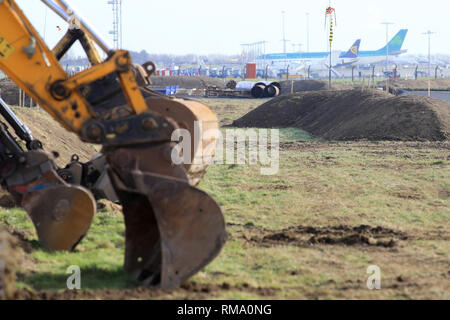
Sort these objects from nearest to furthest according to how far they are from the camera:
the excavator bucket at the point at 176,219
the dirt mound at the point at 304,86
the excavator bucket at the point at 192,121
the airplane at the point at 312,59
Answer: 1. the excavator bucket at the point at 176,219
2. the excavator bucket at the point at 192,121
3. the dirt mound at the point at 304,86
4. the airplane at the point at 312,59

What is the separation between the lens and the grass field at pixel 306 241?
291 inches

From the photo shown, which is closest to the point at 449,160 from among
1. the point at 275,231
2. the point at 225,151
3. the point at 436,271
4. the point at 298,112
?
the point at 225,151

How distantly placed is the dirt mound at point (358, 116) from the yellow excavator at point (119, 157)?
19089 millimetres

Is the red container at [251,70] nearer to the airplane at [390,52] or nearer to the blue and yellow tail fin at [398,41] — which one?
the airplane at [390,52]

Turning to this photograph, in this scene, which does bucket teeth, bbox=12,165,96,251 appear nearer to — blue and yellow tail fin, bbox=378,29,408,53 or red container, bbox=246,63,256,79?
red container, bbox=246,63,256,79

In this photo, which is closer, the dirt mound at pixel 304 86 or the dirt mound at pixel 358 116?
the dirt mound at pixel 358 116

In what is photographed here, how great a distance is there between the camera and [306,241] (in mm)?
10047

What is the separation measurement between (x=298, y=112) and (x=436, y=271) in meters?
29.8

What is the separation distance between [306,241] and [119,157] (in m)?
Answer: 3.71

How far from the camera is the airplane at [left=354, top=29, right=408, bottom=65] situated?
135 m

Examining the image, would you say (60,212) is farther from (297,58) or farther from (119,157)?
(297,58)

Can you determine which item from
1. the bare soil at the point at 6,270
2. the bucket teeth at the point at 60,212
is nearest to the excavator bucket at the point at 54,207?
the bucket teeth at the point at 60,212

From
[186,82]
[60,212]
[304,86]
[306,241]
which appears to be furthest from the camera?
[186,82]

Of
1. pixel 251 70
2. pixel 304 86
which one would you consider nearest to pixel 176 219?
pixel 304 86
